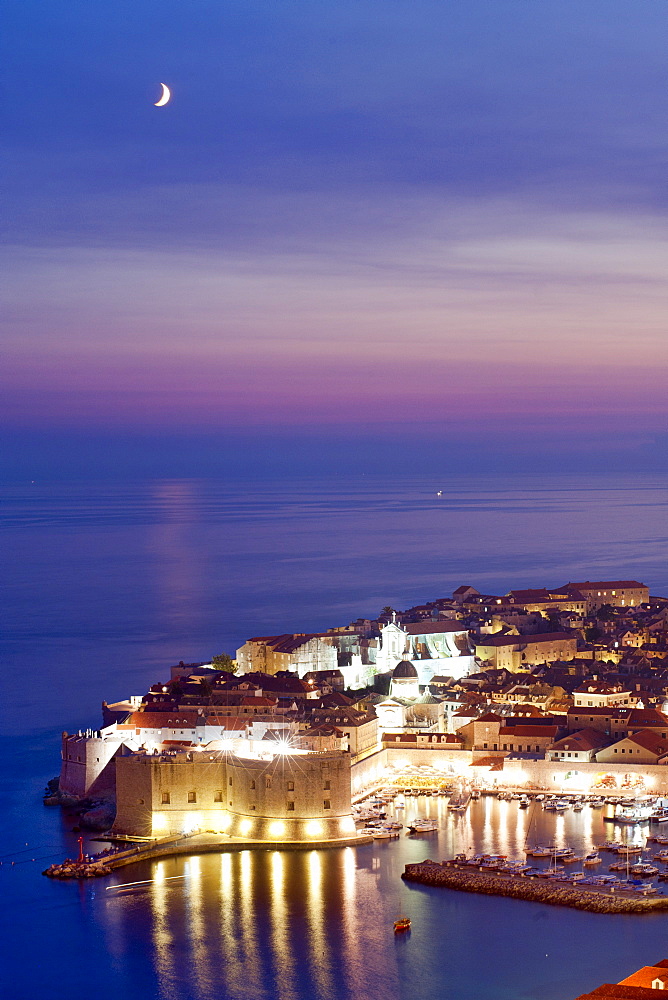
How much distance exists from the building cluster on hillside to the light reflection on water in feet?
4.92

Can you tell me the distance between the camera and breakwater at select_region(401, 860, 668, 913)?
13.5 metres

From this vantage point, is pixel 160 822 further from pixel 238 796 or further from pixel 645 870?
pixel 645 870

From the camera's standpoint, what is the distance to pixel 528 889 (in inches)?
553

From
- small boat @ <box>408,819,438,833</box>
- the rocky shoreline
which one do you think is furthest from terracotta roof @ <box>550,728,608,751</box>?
the rocky shoreline

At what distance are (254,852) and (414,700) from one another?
748 cm

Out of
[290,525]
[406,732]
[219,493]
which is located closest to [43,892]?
[406,732]

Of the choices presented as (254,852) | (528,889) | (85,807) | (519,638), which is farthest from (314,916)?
(519,638)

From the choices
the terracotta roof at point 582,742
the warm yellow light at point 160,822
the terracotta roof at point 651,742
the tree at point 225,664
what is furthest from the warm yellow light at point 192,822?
the tree at point 225,664

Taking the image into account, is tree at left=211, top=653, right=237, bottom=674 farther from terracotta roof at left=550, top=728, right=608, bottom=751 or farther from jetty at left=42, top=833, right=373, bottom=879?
jetty at left=42, top=833, right=373, bottom=879

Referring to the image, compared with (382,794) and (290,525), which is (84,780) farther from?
(290,525)

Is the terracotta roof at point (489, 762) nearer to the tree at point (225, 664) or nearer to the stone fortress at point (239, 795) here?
the stone fortress at point (239, 795)

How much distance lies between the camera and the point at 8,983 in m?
12.9

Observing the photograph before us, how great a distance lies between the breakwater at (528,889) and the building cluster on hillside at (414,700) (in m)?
2.01

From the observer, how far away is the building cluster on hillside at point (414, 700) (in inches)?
733
